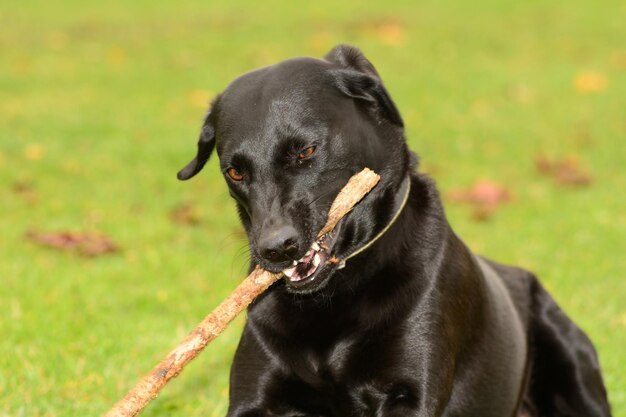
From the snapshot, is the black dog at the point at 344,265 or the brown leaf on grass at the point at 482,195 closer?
the black dog at the point at 344,265

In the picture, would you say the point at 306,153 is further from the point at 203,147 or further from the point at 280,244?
the point at 203,147

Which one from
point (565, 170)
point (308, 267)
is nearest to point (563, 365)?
point (308, 267)

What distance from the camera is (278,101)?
414cm

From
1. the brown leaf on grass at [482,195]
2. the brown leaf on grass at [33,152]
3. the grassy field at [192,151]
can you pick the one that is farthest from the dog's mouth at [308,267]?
the brown leaf on grass at [33,152]

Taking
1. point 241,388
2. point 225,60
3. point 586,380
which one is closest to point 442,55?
point 225,60

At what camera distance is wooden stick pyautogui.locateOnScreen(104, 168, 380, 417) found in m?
3.66

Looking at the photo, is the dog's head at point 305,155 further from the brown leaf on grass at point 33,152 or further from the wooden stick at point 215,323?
the brown leaf on grass at point 33,152

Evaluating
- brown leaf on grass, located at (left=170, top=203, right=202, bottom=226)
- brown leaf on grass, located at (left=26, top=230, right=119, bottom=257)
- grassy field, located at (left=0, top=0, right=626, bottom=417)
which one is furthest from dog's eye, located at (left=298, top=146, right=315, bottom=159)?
brown leaf on grass, located at (left=170, top=203, right=202, bottom=226)

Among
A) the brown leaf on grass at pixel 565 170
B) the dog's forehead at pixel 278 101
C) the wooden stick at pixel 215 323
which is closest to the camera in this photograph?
the wooden stick at pixel 215 323

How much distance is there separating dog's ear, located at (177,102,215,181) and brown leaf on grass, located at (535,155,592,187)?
7.04 meters

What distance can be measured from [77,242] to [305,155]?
16.0 feet

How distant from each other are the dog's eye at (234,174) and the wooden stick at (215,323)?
0.39 m

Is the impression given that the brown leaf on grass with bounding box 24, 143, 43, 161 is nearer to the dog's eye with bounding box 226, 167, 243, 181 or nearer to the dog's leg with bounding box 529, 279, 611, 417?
the dog's leg with bounding box 529, 279, 611, 417

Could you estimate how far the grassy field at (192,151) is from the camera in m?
6.21
